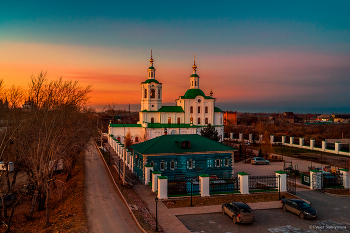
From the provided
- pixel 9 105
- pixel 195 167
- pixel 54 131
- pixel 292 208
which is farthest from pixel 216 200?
pixel 9 105

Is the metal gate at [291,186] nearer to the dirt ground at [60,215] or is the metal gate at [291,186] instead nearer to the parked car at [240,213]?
the parked car at [240,213]

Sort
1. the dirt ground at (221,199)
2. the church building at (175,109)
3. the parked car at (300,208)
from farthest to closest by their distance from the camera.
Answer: the church building at (175,109) < the dirt ground at (221,199) < the parked car at (300,208)

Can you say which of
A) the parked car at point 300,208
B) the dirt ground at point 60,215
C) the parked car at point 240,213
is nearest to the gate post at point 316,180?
the parked car at point 300,208

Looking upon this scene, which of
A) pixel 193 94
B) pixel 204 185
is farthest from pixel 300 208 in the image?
pixel 193 94

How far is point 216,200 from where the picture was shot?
1536cm

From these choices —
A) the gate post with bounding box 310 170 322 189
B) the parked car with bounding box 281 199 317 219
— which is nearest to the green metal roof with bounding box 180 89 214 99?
the gate post with bounding box 310 170 322 189

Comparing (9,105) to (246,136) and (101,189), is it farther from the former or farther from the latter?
(246,136)

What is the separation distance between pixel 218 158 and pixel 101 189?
9380 mm

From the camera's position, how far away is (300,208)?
12.9m

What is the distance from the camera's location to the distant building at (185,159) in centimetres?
2003

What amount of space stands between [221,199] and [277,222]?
12.2 ft

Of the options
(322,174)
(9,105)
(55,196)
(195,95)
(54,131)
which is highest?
(195,95)

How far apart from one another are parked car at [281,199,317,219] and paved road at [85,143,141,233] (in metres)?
7.98

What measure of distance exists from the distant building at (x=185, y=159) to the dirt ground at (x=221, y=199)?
468 centimetres
